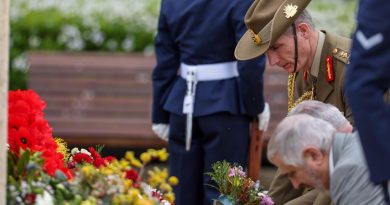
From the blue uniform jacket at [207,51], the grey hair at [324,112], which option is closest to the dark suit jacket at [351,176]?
the grey hair at [324,112]

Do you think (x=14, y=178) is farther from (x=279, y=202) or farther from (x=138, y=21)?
(x=138, y=21)

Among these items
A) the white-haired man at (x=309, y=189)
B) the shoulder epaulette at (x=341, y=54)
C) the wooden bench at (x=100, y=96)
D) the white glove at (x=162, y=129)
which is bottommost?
the wooden bench at (x=100, y=96)

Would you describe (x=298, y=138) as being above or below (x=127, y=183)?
above

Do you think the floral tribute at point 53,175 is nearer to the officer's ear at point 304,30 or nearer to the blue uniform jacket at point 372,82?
the blue uniform jacket at point 372,82

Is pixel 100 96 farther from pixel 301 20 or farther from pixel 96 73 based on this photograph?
pixel 301 20

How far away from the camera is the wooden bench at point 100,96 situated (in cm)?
876

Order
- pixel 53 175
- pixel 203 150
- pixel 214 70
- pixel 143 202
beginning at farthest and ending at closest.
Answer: pixel 203 150 < pixel 214 70 < pixel 53 175 < pixel 143 202

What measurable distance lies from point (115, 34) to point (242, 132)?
4.27m

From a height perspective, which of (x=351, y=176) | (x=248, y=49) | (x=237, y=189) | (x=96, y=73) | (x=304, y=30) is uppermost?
(x=304, y=30)

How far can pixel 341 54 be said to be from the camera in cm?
481

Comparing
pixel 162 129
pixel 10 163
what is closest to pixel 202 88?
pixel 162 129

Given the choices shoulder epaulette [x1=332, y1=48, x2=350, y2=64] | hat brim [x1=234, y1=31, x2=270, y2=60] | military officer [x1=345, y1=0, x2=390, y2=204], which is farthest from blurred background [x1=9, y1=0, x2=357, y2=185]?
military officer [x1=345, y1=0, x2=390, y2=204]

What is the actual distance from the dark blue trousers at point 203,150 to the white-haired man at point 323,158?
97.9 inches

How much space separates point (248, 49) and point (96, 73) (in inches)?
168
